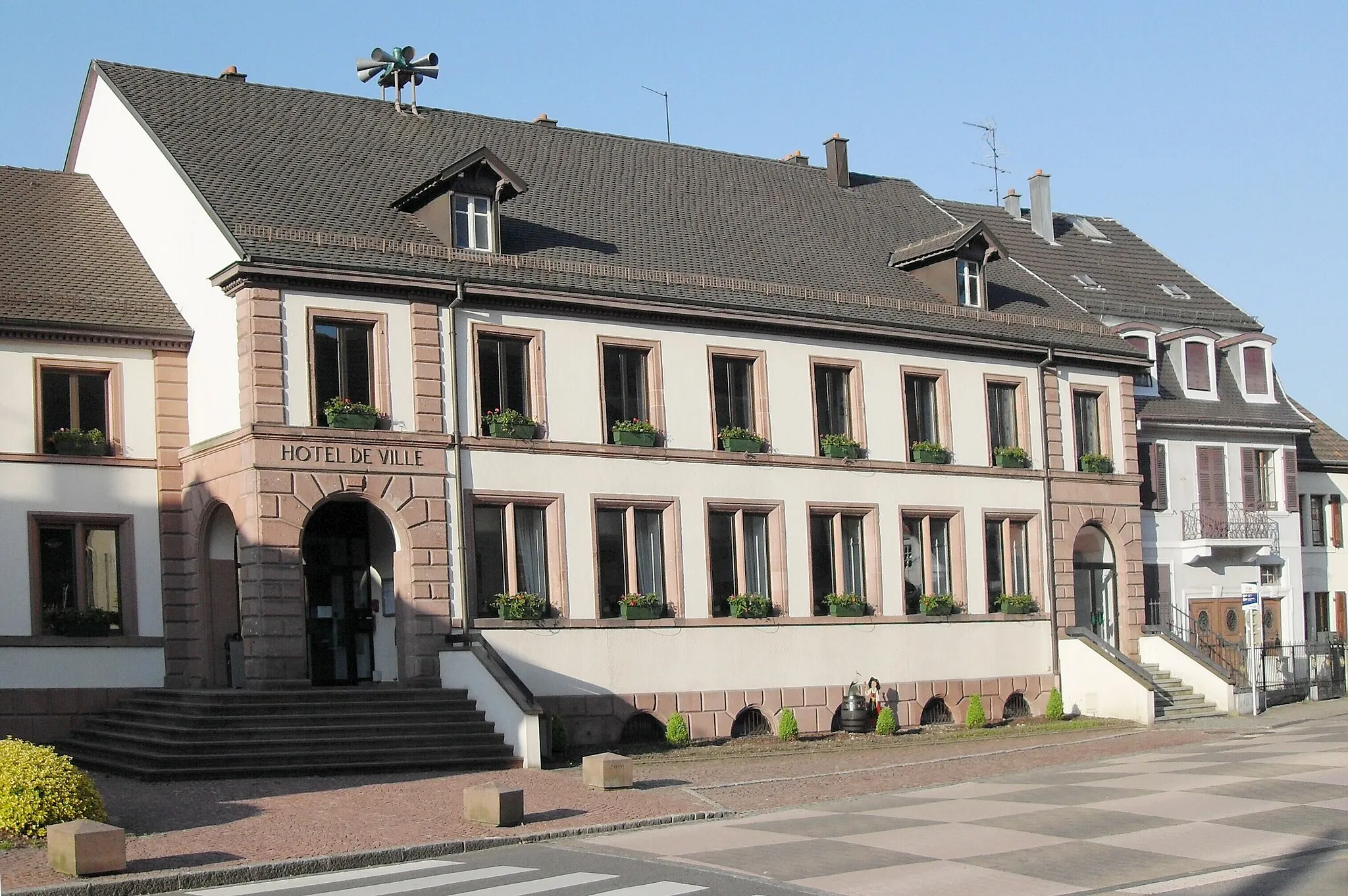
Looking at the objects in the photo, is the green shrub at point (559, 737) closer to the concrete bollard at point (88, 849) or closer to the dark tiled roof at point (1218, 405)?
the concrete bollard at point (88, 849)

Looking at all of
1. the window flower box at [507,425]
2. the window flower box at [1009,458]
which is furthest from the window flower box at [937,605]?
the window flower box at [507,425]

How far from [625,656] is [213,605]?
7232 mm

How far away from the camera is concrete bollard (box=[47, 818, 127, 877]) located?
15.5 meters

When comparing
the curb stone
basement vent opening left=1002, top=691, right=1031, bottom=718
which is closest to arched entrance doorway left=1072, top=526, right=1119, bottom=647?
basement vent opening left=1002, top=691, right=1031, bottom=718

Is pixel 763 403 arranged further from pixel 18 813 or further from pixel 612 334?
pixel 18 813

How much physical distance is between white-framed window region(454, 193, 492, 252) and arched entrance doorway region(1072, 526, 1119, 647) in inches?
625

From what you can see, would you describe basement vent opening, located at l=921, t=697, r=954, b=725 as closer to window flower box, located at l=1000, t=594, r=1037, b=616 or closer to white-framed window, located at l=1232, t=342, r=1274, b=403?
window flower box, located at l=1000, t=594, r=1037, b=616

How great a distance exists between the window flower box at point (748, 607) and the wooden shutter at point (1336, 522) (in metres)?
22.2

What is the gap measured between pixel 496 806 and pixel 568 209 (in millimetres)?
17090

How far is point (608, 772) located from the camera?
870 inches

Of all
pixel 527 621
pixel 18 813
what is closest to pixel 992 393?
pixel 527 621

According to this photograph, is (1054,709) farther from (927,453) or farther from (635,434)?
(635,434)

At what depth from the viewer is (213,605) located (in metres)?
28.8

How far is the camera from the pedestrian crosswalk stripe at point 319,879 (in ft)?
51.0
